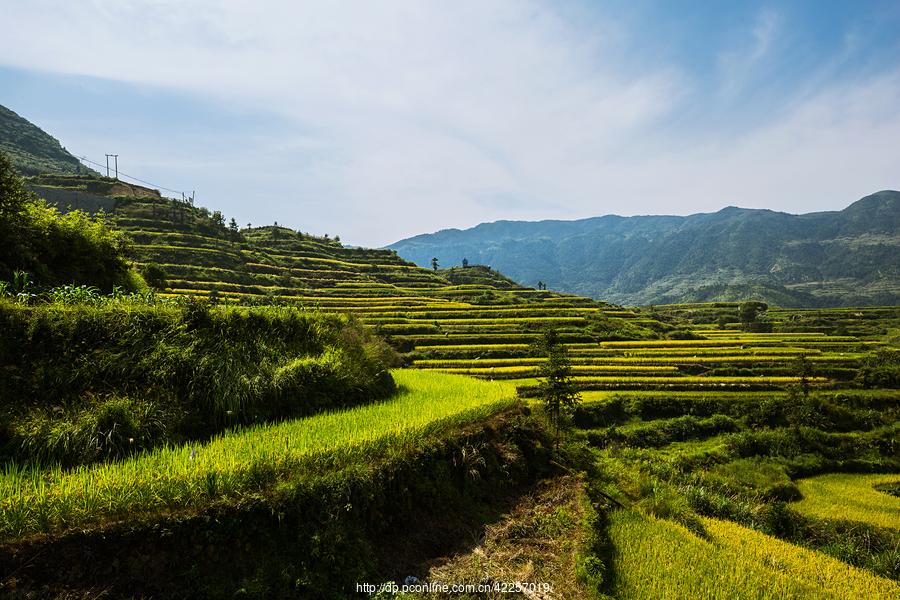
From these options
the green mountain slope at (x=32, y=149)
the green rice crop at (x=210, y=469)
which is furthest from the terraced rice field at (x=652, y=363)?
the green mountain slope at (x=32, y=149)

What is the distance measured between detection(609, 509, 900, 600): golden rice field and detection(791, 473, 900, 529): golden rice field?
12939mm

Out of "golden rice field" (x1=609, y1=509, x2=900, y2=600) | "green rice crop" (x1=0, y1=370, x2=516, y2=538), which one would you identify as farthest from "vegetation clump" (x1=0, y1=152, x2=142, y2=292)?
"golden rice field" (x1=609, y1=509, x2=900, y2=600)

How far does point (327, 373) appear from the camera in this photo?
360 inches

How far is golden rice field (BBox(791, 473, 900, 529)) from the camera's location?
18.5 m

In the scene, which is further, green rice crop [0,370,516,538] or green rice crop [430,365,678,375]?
green rice crop [430,365,678,375]

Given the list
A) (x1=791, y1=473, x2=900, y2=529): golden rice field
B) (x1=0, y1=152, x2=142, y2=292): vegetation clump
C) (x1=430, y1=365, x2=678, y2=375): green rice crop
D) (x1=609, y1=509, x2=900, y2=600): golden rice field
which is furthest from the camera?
(x1=430, y1=365, x2=678, y2=375): green rice crop

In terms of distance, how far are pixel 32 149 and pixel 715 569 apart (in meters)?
165

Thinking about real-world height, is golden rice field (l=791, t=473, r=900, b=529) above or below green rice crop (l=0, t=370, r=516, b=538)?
below

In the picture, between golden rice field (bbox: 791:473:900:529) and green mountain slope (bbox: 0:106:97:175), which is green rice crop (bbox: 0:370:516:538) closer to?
golden rice field (bbox: 791:473:900:529)

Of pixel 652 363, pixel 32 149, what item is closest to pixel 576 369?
pixel 652 363

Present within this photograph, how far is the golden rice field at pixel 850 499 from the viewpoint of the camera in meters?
18.5

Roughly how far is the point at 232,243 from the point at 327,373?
76.5 m

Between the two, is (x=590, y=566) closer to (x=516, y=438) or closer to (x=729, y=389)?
(x=516, y=438)

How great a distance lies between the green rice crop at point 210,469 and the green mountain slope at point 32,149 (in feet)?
407
